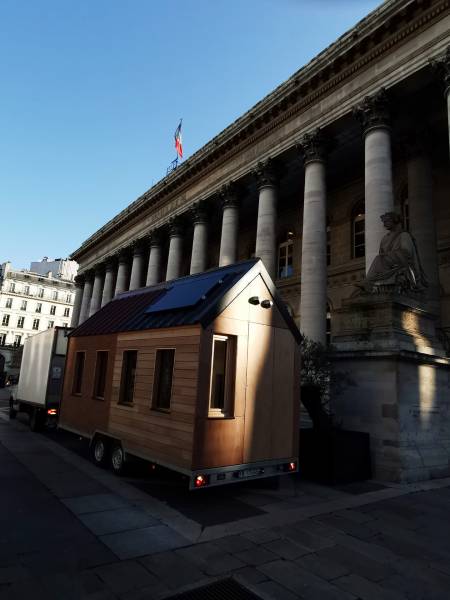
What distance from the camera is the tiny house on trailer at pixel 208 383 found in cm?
738

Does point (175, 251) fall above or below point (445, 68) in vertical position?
below

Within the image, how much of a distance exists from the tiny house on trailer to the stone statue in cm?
489

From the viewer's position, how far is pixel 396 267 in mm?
12477

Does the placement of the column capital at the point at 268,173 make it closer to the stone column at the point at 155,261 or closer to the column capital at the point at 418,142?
the column capital at the point at 418,142

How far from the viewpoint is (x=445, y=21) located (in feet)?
48.7

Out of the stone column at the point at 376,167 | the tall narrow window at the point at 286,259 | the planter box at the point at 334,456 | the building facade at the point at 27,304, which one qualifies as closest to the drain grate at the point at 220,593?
the planter box at the point at 334,456

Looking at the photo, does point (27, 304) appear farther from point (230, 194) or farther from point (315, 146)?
point (315, 146)

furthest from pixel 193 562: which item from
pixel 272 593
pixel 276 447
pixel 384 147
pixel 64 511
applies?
pixel 384 147

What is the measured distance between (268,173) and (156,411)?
17.2 m

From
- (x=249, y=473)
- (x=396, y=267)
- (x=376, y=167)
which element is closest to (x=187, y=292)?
(x=249, y=473)

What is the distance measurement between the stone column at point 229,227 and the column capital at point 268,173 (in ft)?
9.76

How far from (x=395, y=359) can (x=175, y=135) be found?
112 feet

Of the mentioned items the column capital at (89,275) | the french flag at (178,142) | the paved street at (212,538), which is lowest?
the paved street at (212,538)

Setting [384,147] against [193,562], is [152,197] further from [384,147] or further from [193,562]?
[193,562]
